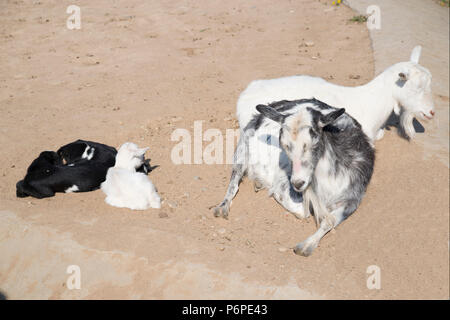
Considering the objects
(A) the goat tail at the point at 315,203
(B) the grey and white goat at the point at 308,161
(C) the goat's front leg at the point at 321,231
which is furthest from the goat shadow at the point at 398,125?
(A) the goat tail at the point at 315,203

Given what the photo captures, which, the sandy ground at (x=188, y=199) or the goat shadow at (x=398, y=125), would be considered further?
the goat shadow at (x=398, y=125)

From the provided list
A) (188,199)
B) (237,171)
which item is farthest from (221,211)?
(237,171)

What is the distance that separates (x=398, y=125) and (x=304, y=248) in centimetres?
269

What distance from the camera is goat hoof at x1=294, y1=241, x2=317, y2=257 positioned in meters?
4.16

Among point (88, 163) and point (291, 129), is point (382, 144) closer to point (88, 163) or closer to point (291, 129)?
point (291, 129)

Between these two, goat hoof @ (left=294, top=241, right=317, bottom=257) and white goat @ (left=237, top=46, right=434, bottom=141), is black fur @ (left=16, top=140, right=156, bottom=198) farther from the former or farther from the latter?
goat hoof @ (left=294, top=241, right=317, bottom=257)

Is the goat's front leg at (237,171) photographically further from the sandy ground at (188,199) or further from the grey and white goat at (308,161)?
the sandy ground at (188,199)

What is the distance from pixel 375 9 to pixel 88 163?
7.71m

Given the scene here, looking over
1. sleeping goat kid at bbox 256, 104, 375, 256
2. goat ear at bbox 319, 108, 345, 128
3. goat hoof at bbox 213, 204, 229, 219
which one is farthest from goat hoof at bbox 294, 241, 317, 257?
goat ear at bbox 319, 108, 345, 128

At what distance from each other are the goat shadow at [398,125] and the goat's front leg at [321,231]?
6.15 feet

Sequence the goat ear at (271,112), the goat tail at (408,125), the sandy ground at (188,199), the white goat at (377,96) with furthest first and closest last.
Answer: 1. the goat tail at (408,125)
2. the white goat at (377,96)
3. the goat ear at (271,112)
4. the sandy ground at (188,199)

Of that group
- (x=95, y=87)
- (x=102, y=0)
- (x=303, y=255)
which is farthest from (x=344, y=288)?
(x=102, y=0)

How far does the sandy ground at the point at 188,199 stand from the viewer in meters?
3.74

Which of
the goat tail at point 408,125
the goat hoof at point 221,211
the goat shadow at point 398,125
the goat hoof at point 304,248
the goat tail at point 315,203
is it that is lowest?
the goat hoof at point 221,211
